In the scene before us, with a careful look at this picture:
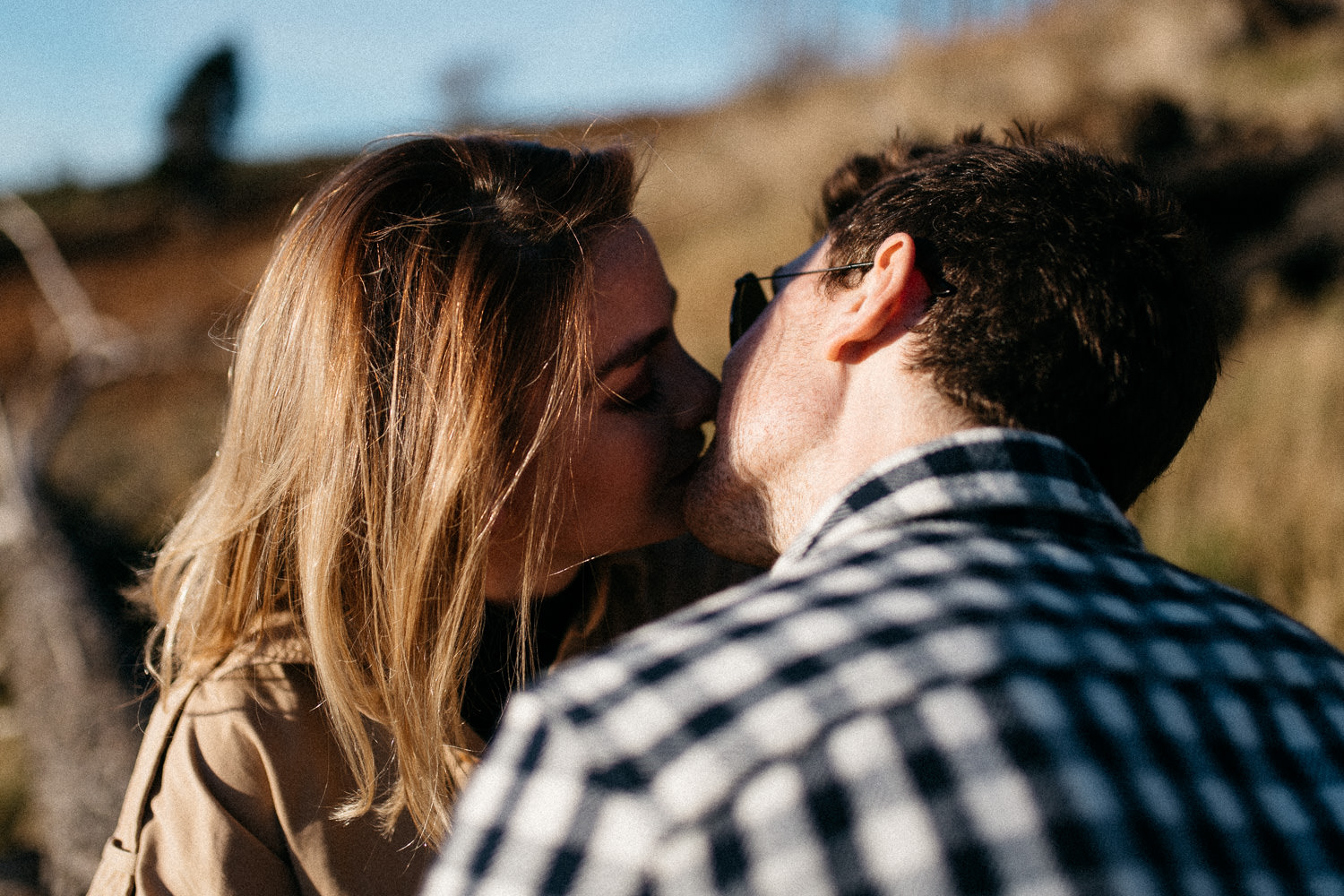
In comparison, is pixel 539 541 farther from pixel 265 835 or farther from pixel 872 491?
pixel 872 491

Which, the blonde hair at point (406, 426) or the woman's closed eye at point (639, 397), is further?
the woman's closed eye at point (639, 397)

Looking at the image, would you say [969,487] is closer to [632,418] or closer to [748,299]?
[632,418]

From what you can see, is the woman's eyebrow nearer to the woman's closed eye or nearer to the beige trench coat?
the woman's closed eye

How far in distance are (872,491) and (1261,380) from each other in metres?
6.03

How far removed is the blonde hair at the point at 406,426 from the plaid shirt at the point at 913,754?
84 cm

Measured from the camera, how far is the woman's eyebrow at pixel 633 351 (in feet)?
5.74

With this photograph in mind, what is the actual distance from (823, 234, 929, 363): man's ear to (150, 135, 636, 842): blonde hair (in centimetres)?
50

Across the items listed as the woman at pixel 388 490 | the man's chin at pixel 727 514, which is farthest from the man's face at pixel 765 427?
the woman at pixel 388 490

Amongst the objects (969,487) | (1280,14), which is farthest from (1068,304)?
(1280,14)

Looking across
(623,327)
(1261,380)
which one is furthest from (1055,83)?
(623,327)

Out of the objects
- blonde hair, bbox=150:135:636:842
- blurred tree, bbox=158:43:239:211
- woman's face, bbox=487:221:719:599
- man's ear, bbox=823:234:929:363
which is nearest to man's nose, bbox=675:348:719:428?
woman's face, bbox=487:221:719:599

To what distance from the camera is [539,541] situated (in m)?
1.77

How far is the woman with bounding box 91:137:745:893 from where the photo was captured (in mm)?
1640

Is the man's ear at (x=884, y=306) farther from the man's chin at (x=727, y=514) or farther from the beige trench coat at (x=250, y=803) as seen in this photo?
the beige trench coat at (x=250, y=803)
